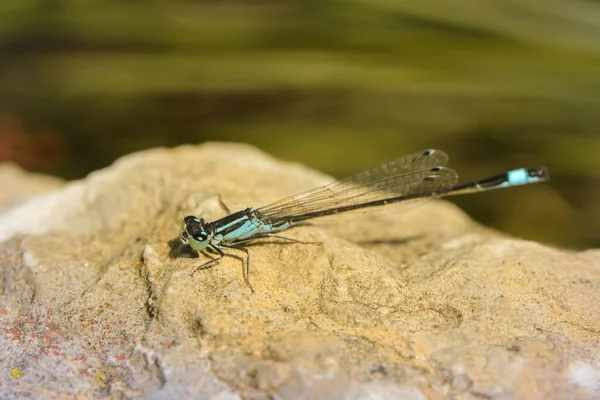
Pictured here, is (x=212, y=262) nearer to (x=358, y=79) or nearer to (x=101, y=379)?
(x=101, y=379)

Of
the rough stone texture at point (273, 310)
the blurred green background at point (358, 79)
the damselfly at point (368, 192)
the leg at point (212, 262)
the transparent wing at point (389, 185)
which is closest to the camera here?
the rough stone texture at point (273, 310)

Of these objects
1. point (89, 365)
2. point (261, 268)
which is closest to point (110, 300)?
point (89, 365)

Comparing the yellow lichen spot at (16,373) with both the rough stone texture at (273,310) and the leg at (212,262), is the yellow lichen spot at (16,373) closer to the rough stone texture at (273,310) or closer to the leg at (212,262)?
the rough stone texture at (273,310)

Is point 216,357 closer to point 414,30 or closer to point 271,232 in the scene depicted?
point 271,232

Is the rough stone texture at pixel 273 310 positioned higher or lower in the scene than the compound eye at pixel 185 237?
lower

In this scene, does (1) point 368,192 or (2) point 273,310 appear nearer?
(2) point 273,310

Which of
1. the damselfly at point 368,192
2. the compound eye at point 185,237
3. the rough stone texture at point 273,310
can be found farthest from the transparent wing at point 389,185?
the compound eye at point 185,237

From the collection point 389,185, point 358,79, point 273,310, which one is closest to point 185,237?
point 273,310

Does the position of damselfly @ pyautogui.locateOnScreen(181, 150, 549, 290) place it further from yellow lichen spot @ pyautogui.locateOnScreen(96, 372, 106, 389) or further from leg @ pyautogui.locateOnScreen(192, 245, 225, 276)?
yellow lichen spot @ pyautogui.locateOnScreen(96, 372, 106, 389)
